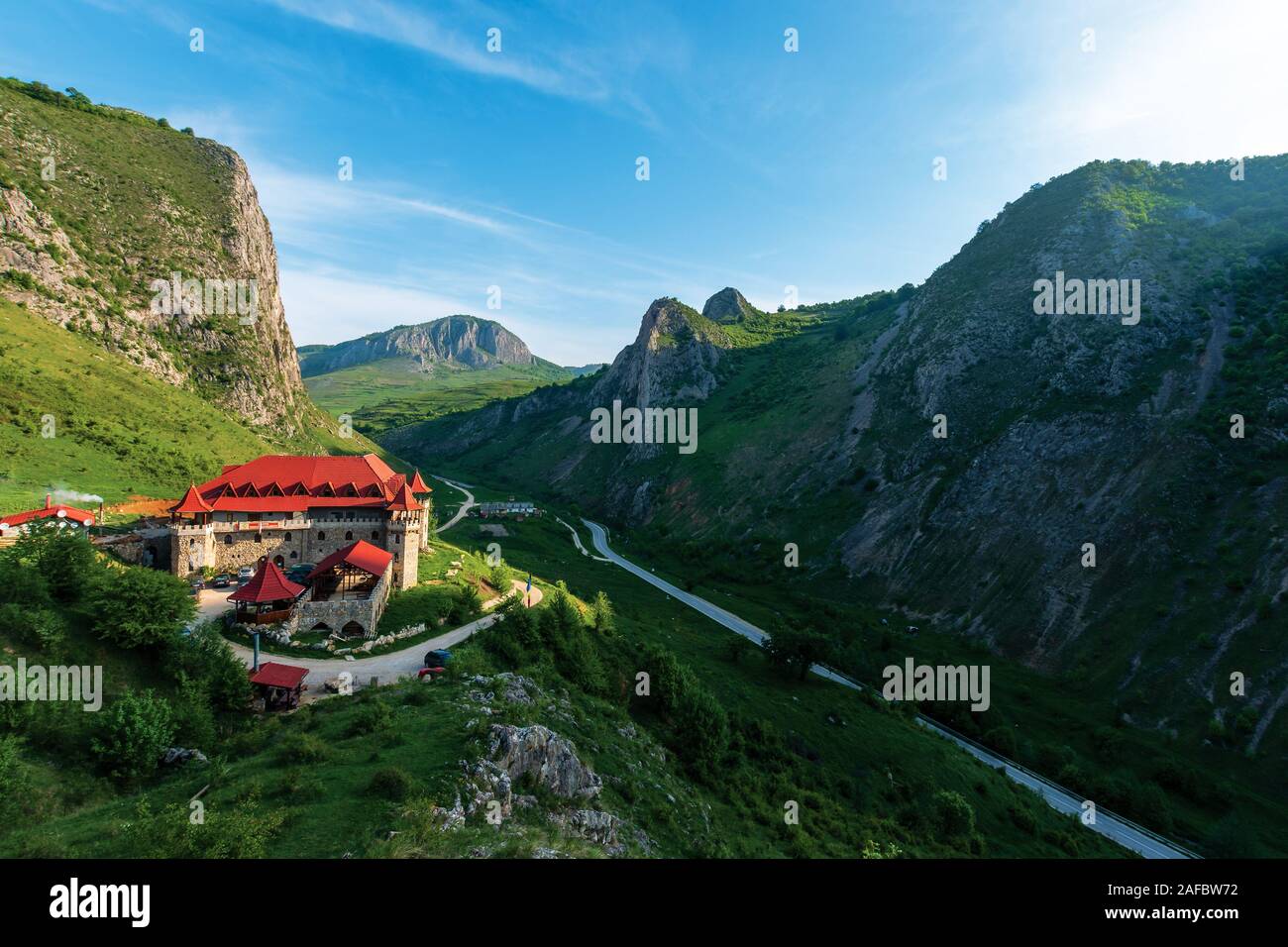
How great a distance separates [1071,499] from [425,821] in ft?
259

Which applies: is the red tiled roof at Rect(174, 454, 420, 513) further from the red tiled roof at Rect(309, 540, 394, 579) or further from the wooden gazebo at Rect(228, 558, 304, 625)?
the wooden gazebo at Rect(228, 558, 304, 625)

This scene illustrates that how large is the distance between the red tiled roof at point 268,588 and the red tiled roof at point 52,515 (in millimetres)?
18305

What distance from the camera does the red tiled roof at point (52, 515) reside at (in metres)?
41.2

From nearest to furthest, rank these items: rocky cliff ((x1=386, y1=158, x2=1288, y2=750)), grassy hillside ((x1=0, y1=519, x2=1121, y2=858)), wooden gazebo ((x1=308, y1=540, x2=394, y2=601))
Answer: grassy hillside ((x1=0, y1=519, x2=1121, y2=858)), wooden gazebo ((x1=308, y1=540, x2=394, y2=601)), rocky cliff ((x1=386, y1=158, x2=1288, y2=750))

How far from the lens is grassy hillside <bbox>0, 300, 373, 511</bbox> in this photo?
55750mm

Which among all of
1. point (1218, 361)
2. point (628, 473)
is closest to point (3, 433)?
point (628, 473)

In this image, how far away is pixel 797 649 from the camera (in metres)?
50.8

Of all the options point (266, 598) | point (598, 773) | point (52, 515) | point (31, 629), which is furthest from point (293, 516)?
point (598, 773)

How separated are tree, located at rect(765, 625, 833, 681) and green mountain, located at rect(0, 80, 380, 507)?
67366mm

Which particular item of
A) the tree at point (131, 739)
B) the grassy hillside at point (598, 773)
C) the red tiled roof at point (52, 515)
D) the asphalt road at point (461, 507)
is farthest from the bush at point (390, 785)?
the asphalt road at point (461, 507)

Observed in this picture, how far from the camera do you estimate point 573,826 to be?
20656mm

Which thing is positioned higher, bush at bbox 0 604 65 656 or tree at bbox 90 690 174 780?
bush at bbox 0 604 65 656

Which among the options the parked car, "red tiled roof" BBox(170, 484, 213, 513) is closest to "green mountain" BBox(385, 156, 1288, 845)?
the parked car

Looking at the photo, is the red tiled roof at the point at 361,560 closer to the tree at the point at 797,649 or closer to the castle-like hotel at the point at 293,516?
the castle-like hotel at the point at 293,516
